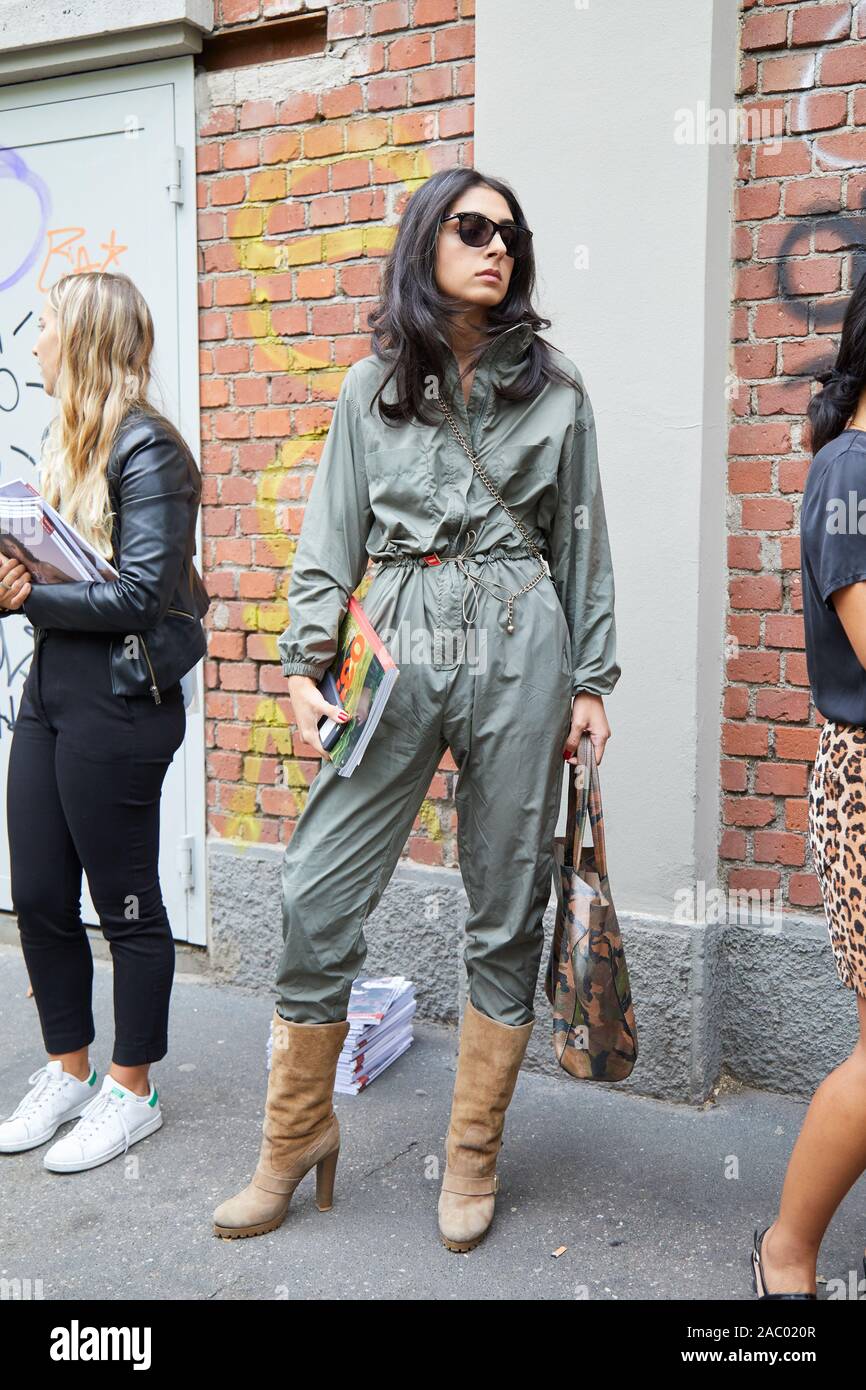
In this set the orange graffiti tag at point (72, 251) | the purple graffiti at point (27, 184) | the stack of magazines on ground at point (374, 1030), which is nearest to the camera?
the stack of magazines on ground at point (374, 1030)

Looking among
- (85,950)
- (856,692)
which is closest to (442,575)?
(856,692)

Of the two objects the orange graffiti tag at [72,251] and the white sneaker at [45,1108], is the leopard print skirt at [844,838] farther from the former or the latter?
the orange graffiti tag at [72,251]

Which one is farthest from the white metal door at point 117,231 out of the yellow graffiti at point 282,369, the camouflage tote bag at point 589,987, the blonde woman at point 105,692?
the camouflage tote bag at point 589,987

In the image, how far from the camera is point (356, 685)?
2557 mm

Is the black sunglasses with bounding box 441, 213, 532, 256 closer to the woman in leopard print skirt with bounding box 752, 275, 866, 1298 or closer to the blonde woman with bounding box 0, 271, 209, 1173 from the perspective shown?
the woman in leopard print skirt with bounding box 752, 275, 866, 1298

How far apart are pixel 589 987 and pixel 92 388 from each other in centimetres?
178

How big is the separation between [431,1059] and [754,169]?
102 inches

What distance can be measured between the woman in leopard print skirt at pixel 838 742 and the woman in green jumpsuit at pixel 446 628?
1.92 ft

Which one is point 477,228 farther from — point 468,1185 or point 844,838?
point 468,1185

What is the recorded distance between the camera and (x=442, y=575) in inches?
104

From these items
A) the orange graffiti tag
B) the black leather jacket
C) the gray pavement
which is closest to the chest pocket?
the black leather jacket

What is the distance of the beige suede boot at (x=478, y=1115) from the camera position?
276cm
